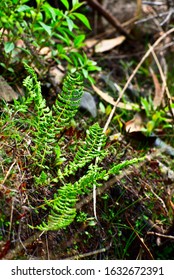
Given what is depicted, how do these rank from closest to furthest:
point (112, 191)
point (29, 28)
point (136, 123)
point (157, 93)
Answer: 1. point (112, 191)
2. point (29, 28)
3. point (136, 123)
4. point (157, 93)

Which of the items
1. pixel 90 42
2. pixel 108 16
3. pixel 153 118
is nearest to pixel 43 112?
pixel 153 118

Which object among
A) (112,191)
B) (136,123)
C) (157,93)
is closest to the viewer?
(112,191)

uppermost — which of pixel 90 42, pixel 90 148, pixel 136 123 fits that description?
pixel 90 148

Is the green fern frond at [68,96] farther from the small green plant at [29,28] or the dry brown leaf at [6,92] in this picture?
the small green plant at [29,28]

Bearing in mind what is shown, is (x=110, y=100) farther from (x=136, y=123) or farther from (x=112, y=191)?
(x=112, y=191)

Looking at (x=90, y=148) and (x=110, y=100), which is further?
(x=110, y=100)

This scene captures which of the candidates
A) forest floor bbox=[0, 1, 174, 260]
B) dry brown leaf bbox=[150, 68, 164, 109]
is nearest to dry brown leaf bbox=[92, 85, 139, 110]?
forest floor bbox=[0, 1, 174, 260]

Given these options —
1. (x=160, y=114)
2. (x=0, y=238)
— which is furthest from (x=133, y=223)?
(x=160, y=114)
